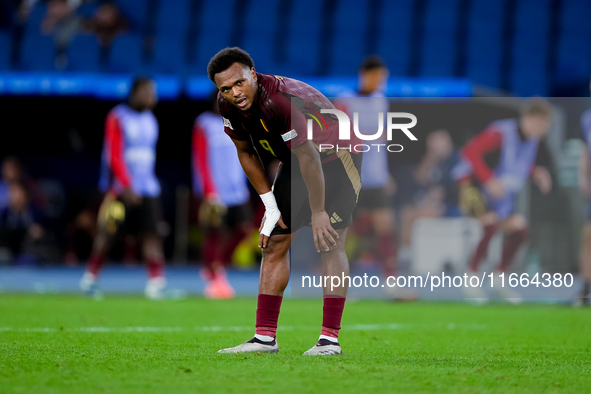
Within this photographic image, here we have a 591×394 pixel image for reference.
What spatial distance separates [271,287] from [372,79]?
417 centimetres

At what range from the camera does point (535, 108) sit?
25.9 feet

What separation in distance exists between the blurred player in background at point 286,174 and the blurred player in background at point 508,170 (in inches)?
174

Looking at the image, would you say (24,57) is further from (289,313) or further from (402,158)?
(289,313)

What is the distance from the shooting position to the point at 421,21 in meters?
15.2

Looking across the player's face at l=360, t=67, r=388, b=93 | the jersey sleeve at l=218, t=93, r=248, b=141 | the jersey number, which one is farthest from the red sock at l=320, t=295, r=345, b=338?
the player's face at l=360, t=67, r=388, b=93

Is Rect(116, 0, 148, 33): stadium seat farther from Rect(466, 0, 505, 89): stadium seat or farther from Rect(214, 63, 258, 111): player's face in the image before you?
→ Rect(214, 63, 258, 111): player's face

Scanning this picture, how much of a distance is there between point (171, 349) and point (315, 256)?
5.42 metres

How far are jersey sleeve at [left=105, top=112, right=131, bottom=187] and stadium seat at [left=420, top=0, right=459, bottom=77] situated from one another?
8156 millimetres

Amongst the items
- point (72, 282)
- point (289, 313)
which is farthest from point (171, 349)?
point (72, 282)

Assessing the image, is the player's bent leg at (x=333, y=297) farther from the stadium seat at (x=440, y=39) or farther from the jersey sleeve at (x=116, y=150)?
the stadium seat at (x=440, y=39)

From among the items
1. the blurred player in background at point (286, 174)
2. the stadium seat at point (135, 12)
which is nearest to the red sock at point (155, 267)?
the blurred player in background at point (286, 174)

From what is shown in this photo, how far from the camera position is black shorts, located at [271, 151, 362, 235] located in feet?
12.2

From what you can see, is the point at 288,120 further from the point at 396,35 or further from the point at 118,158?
the point at 396,35

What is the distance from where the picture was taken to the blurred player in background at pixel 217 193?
7.98 m
